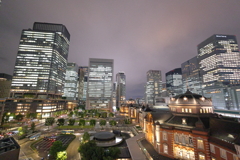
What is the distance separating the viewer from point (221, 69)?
4975 inches

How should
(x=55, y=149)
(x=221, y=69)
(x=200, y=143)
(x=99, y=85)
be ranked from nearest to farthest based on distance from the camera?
1. (x=200, y=143)
2. (x=55, y=149)
3. (x=221, y=69)
4. (x=99, y=85)

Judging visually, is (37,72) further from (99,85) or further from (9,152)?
(9,152)

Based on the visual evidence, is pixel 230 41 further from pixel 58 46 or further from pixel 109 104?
pixel 58 46

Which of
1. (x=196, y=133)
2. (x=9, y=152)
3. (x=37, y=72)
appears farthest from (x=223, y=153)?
(x=37, y=72)

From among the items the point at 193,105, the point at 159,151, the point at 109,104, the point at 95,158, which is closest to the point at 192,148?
the point at 159,151

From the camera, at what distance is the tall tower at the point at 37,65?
122 meters

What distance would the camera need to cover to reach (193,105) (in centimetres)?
3538

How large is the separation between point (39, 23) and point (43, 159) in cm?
17574

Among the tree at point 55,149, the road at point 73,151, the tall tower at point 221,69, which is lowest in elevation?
the road at point 73,151

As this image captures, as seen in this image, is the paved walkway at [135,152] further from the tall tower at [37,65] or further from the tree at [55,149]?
the tall tower at [37,65]

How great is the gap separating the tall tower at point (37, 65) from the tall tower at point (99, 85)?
1837 inches

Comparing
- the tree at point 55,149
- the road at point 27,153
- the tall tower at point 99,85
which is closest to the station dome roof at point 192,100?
the tree at point 55,149

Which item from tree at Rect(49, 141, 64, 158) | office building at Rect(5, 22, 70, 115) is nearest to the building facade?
tree at Rect(49, 141, 64, 158)

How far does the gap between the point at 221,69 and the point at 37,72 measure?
22071 centimetres
